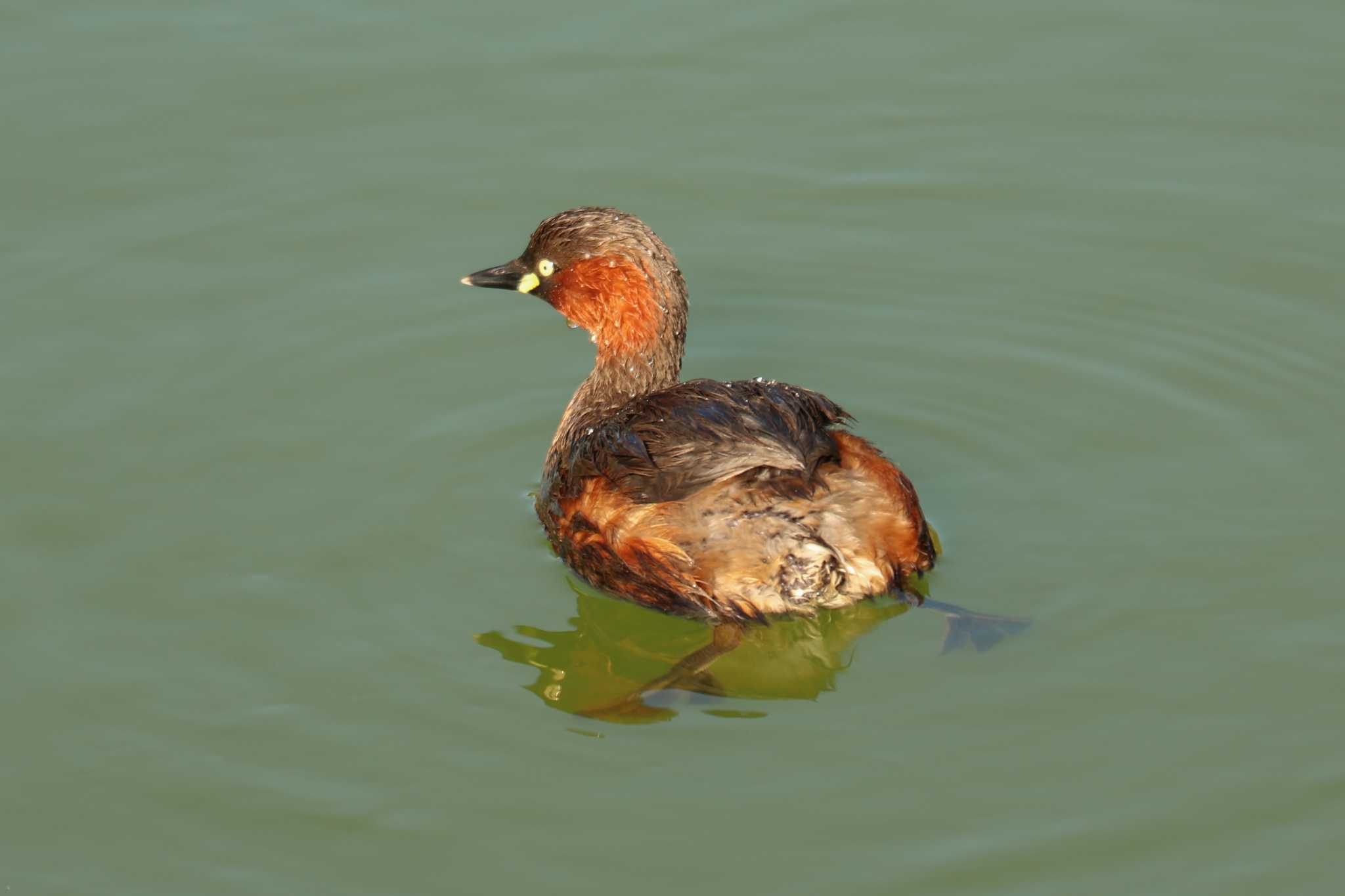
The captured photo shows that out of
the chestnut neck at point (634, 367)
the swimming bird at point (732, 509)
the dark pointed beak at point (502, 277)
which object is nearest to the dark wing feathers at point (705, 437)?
the swimming bird at point (732, 509)

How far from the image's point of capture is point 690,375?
7859mm

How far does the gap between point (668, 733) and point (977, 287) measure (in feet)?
10.3

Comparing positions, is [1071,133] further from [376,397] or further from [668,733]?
[668,733]

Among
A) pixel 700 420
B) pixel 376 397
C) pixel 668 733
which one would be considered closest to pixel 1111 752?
pixel 668 733

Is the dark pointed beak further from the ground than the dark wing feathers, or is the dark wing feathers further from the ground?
the dark pointed beak

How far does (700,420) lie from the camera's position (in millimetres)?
6355

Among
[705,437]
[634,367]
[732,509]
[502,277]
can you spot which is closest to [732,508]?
[732,509]

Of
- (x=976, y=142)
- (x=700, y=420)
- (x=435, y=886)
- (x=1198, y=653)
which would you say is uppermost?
(x=976, y=142)

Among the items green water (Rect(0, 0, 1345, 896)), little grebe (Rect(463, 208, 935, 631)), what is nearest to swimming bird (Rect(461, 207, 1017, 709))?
little grebe (Rect(463, 208, 935, 631))

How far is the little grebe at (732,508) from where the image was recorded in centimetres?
616

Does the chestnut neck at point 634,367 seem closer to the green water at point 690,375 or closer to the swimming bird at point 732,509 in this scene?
the swimming bird at point 732,509

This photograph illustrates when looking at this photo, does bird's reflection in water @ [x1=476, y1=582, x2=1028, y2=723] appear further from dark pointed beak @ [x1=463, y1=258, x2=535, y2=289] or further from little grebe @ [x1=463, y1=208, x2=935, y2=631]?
dark pointed beak @ [x1=463, y1=258, x2=535, y2=289]

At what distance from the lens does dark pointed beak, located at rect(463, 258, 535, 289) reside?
7.57 meters

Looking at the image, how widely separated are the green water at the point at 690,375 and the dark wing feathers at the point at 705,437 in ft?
1.62
